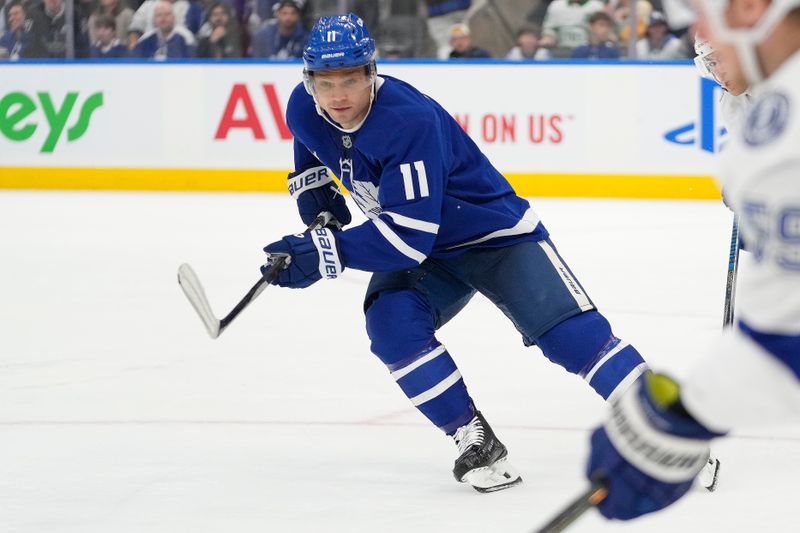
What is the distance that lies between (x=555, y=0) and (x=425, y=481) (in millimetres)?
5753

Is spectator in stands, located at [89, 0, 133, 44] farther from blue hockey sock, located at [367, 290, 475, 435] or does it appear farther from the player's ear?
blue hockey sock, located at [367, 290, 475, 435]

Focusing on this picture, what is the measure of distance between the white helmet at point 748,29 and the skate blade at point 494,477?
1448mm

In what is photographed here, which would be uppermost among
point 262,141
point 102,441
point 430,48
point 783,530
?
point 783,530

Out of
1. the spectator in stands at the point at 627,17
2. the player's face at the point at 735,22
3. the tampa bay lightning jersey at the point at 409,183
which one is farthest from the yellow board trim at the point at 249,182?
the player's face at the point at 735,22

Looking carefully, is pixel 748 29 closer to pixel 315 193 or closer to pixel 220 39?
pixel 315 193

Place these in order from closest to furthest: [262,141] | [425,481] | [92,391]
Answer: [425,481] → [92,391] → [262,141]

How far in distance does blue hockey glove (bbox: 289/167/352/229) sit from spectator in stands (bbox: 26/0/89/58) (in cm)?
593

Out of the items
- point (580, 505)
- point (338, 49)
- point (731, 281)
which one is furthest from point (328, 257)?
point (580, 505)

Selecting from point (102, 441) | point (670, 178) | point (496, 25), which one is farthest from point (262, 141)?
point (102, 441)

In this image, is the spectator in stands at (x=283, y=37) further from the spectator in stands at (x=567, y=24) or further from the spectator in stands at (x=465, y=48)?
the spectator in stands at (x=567, y=24)

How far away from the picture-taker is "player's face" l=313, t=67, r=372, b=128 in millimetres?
2438

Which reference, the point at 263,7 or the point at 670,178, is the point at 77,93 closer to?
the point at 263,7

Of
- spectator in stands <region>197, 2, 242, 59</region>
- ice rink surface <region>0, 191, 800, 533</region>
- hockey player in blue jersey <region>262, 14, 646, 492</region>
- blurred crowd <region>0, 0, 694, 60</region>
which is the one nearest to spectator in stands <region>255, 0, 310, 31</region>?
blurred crowd <region>0, 0, 694, 60</region>

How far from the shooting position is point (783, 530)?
216 centimetres
